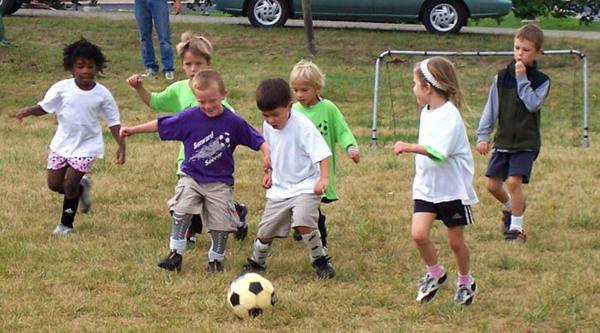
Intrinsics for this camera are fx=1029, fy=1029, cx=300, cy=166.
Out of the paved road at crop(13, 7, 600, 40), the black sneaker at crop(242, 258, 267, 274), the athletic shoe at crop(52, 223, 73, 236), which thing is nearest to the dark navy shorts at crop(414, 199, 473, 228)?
the black sneaker at crop(242, 258, 267, 274)

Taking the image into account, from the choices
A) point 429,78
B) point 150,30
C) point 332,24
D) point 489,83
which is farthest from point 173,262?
point 332,24

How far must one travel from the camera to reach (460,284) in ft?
19.7

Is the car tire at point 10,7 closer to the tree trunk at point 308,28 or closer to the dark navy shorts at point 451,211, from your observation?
the tree trunk at point 308,28

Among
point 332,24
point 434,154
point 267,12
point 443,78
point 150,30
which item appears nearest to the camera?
point 434,154

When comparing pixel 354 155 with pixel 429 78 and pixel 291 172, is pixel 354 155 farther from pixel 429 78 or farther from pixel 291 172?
pixel 429 78

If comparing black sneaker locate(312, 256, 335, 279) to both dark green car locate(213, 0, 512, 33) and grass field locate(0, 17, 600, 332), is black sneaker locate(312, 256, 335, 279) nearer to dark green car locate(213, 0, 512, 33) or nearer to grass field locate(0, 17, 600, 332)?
grass field locate(0, 17, 600, 332)

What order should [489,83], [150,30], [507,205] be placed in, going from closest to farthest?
[507,205] → [150,30] → [489,83]

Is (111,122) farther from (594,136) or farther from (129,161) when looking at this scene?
(594,136)

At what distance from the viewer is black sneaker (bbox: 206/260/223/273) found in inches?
262

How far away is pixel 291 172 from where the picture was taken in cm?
645

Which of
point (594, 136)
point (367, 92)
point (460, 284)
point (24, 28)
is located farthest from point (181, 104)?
point (24, 28)

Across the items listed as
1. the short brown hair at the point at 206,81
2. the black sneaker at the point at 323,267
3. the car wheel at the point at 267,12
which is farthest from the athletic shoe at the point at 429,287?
the car wheel at the point at 267,12

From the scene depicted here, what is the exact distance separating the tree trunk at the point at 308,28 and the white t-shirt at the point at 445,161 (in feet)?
35.5

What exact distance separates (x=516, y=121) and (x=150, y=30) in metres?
8.66
